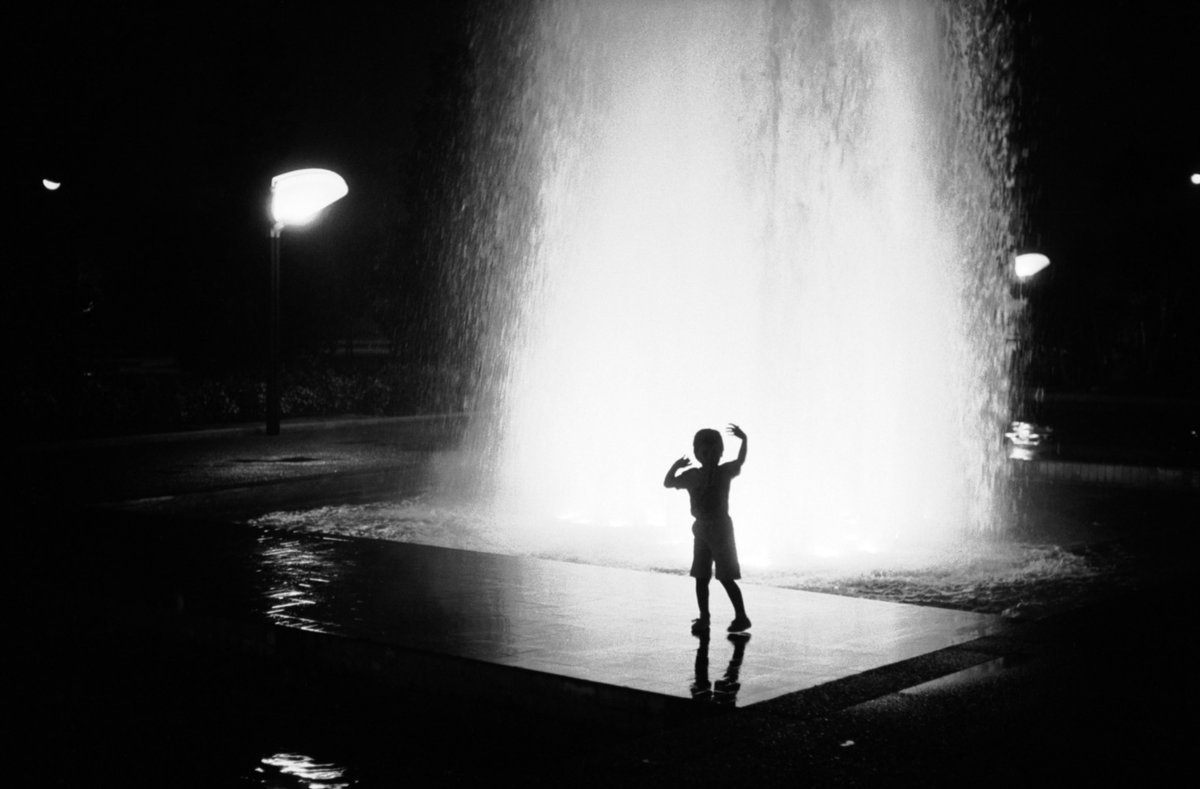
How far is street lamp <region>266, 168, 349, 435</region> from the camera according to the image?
74.1 ft

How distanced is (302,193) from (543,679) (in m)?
18.2

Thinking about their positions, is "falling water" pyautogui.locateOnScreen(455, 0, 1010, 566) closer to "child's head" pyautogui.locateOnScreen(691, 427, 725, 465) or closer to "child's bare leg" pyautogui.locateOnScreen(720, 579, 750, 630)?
"child's bare leg" pyautogui.locateOnScreen(720, 579, 750, 630)

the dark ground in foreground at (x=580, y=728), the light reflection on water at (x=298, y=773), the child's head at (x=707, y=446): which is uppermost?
the child's head at (x=707, y=446)

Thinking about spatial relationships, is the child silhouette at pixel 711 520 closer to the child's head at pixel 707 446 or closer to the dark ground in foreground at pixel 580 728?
the child's head at pixel 707 446

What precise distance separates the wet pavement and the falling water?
4.61 metres

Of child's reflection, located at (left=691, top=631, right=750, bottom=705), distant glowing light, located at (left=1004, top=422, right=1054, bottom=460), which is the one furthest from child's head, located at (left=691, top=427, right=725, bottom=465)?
distant glowing light, located at (left=1004, top=422, right=1054, bottom=460)

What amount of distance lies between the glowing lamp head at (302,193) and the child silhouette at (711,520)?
1648 cm

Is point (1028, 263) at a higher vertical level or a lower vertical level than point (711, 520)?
higher

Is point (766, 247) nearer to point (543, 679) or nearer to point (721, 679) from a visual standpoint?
point (721, 679)

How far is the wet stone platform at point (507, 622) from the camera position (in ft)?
21.7

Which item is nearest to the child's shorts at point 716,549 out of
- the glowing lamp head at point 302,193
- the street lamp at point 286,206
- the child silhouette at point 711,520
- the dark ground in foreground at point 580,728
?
the child silhouette at point 711,520

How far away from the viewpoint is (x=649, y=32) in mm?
17078

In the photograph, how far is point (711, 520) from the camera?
7855mm

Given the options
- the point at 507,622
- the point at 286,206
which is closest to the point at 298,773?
the point at 507,622
